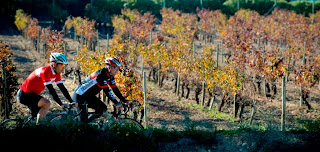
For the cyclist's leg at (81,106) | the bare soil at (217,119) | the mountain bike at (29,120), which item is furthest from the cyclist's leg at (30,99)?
the bare soil at (217,119)

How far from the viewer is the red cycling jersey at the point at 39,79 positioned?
4.76 m

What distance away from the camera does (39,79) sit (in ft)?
16.1

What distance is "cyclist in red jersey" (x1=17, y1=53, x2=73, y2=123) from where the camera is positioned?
4.78 metres

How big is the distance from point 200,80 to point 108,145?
8.09m

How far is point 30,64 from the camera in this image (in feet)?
55.9

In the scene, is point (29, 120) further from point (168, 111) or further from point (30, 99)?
point (168, 111)

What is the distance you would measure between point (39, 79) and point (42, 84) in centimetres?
13

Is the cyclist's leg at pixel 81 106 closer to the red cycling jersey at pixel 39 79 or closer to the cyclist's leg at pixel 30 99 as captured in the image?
the red cycling jersey at pixel 39 79

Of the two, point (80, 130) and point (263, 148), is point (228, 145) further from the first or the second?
point (80, 130)

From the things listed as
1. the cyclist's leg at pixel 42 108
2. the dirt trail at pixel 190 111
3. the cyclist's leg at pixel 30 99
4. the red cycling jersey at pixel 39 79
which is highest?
the red cycling jersey at pixel 39 79

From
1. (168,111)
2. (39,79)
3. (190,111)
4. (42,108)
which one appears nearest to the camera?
(39,79)

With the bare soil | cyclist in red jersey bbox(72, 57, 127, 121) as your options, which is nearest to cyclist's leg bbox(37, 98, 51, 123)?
cyclist in red jersey bbox(72, 57, 127, 121)

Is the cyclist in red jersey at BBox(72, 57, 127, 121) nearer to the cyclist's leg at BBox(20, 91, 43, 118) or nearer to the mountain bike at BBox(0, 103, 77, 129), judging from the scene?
the mountain bike at BBox(0, 103, 77, 129)

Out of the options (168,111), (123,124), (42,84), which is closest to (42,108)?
(42,84)
